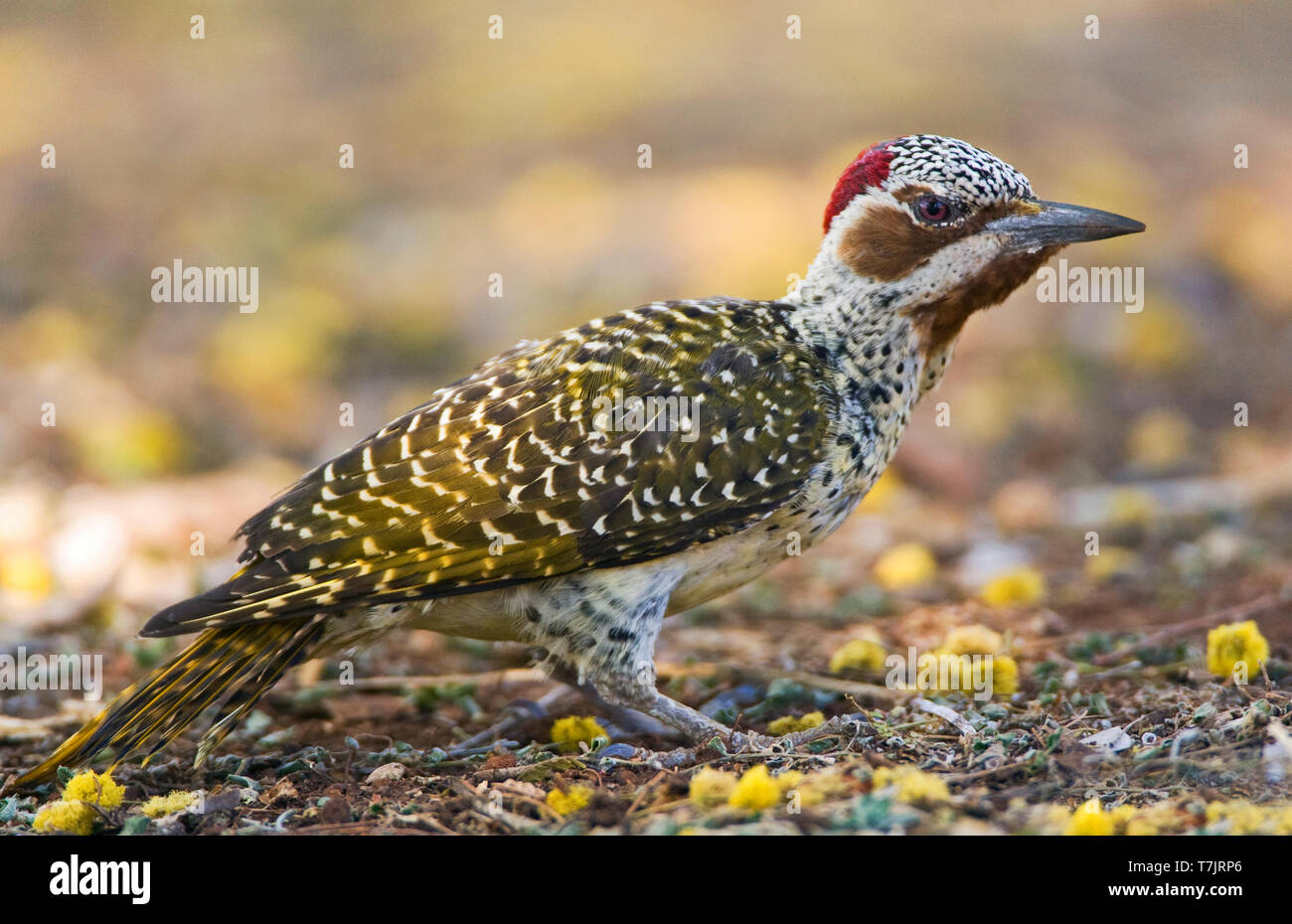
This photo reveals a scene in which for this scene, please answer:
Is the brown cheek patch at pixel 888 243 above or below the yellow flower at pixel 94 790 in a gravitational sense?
above

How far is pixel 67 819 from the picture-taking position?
4.28m

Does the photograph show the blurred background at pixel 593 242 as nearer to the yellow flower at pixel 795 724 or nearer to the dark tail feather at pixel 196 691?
the yellow flower at pixel 795 724

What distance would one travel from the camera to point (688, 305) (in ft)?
17.8

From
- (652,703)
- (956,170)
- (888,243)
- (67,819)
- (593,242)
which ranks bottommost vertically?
(67,819)

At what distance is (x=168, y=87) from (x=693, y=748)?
11209 millimetres

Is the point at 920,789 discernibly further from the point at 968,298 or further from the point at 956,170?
the point at 956,170

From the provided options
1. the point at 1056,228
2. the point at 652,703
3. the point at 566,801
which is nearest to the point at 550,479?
the point at 652,703

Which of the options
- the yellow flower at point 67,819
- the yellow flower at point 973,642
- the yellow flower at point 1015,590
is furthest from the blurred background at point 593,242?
the yellow flower at point 67,819

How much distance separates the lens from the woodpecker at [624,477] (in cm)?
468

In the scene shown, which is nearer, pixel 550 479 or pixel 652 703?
pixel 550 479

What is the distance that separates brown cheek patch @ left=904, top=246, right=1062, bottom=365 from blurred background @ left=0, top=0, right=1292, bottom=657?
201cm

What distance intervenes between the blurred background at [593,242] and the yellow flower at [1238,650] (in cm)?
133

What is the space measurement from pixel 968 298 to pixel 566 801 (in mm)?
2517
